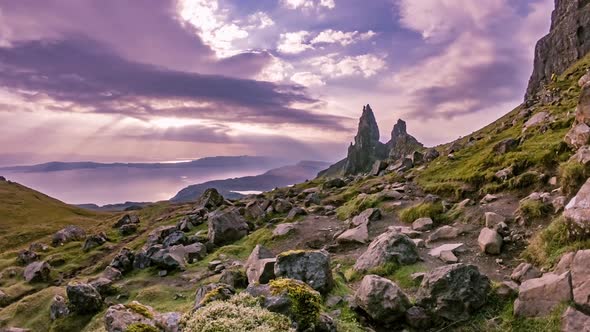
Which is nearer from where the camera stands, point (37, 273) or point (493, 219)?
point (493, 219)

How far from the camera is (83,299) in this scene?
2431cm

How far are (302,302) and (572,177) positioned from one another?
15.7 metres

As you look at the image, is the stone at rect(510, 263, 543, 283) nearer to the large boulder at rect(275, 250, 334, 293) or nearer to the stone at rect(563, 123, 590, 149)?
the large boulder at rect(275, 250, 334, 293)

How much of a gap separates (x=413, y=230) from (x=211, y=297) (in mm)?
15515

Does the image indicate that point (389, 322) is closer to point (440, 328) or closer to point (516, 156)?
point (440, 328)

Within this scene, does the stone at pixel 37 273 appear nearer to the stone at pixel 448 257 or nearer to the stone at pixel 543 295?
the stone at pixel 448 257

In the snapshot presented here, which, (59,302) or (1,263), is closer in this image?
(59,302)

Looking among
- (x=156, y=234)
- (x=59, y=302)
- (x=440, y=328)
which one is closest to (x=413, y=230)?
(x=440, y=328)

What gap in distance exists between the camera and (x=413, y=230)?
987 inches

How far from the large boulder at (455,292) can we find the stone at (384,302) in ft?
2.86

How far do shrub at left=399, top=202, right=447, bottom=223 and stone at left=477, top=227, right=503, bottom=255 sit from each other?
547 cm

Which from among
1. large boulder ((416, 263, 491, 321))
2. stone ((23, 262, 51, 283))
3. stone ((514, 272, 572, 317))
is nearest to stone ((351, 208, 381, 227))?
large boulder ((416, 263, 491, 321))

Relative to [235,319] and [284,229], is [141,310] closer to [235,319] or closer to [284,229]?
[235,319]

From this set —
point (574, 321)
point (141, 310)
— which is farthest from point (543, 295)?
point (141, 310)
